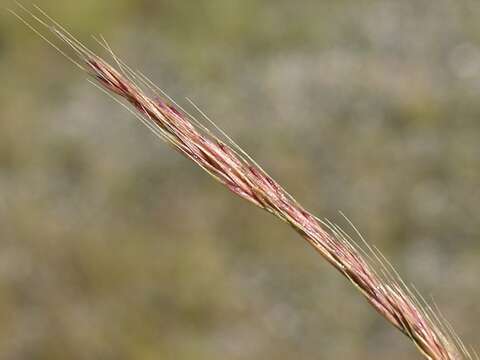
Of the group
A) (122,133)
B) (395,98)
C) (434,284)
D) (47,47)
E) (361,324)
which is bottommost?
(361,324)

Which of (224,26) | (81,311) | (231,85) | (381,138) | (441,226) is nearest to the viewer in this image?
(81,311)

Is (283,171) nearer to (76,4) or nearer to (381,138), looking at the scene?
(381,138)

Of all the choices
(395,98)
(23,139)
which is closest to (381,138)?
(395,98)

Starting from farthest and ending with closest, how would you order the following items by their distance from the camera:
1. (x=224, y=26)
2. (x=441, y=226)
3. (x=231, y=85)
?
(x=224, y=26)
(x=231, y=85)
(x=441, y=226)

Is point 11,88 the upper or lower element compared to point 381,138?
lower

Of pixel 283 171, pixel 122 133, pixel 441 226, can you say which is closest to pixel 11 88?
pixel 122 133

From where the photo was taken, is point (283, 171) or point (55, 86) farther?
point (55, 86)

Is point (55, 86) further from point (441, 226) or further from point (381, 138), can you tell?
point (441, 226)
